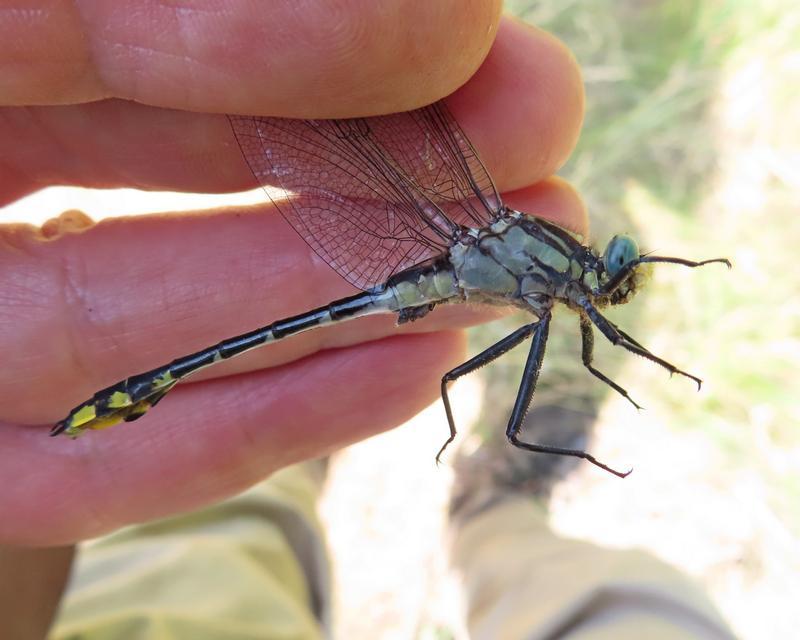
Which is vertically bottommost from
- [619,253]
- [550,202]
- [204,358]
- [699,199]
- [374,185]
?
[619,253]

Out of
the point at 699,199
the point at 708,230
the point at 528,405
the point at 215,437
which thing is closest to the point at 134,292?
the point at 215,437

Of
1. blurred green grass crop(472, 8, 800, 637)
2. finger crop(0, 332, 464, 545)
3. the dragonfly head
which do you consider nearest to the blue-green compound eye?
the dragonfly head

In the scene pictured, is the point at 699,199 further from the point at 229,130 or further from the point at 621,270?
the point at 229,130

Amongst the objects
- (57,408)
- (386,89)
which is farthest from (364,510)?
(386,89)

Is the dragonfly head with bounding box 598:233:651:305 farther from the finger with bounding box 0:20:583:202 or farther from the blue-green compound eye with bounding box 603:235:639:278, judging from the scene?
the finger with bounding box 0:20:583:202

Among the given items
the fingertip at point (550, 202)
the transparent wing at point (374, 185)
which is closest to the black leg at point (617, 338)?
the fingertip at point (550, 202)

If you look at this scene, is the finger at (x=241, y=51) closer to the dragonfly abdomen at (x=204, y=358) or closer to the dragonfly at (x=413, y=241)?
the dragonfly at (x=413, y=241)
